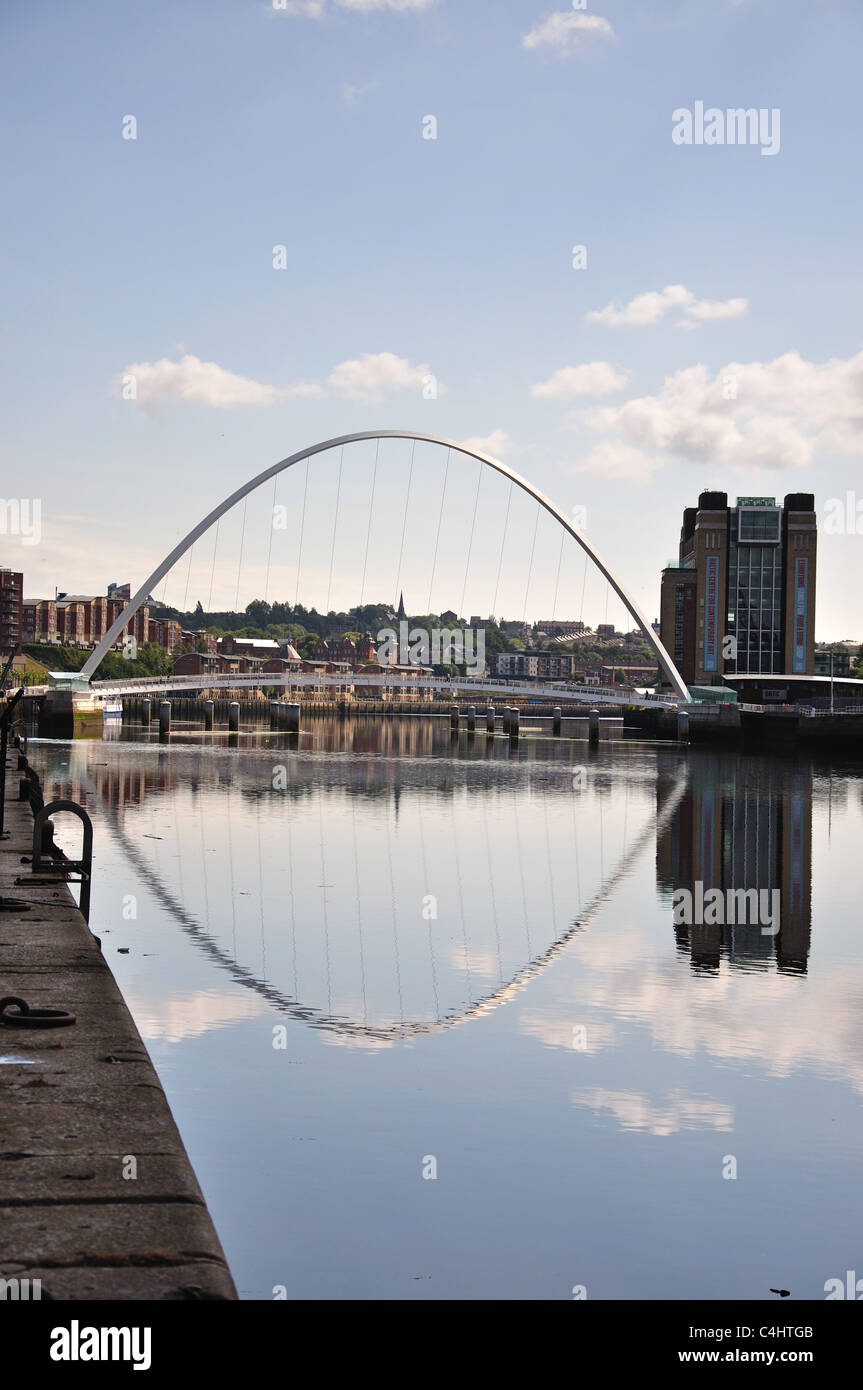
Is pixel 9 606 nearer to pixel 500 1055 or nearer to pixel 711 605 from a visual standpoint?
pixel 711 605

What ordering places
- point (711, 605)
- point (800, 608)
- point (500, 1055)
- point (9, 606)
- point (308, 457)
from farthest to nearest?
point (9, 606) → point (711, 605) → point (800, 608) → point (308, 457) → point (500, 1055)

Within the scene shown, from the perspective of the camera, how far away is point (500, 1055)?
13.9 m

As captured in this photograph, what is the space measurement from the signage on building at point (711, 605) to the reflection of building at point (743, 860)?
238ft

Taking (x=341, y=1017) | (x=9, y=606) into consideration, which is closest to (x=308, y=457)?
(x=341, y=1017)

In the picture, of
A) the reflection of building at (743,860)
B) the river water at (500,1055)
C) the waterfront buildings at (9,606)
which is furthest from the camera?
the waterfront buildings at (9,606)

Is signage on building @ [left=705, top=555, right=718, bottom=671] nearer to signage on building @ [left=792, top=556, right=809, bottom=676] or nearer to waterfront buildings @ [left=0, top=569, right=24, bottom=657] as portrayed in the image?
signage on building @ [left=792, top=556, right=809, bottom=676]

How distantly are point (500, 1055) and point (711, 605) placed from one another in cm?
12328

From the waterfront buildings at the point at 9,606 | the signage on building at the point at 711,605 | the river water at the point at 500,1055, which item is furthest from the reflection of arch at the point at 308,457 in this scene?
the waterfront buildings at the point at 9,606

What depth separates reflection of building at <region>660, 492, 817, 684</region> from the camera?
5217 inches

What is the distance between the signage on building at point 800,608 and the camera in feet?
434

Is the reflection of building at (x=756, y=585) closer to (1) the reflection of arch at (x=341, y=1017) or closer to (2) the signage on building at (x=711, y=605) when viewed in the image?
(2) the signage on building at (x=711, y=605)

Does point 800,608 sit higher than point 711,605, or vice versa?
point 711,605

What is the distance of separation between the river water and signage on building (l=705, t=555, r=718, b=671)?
10018 centimetres
